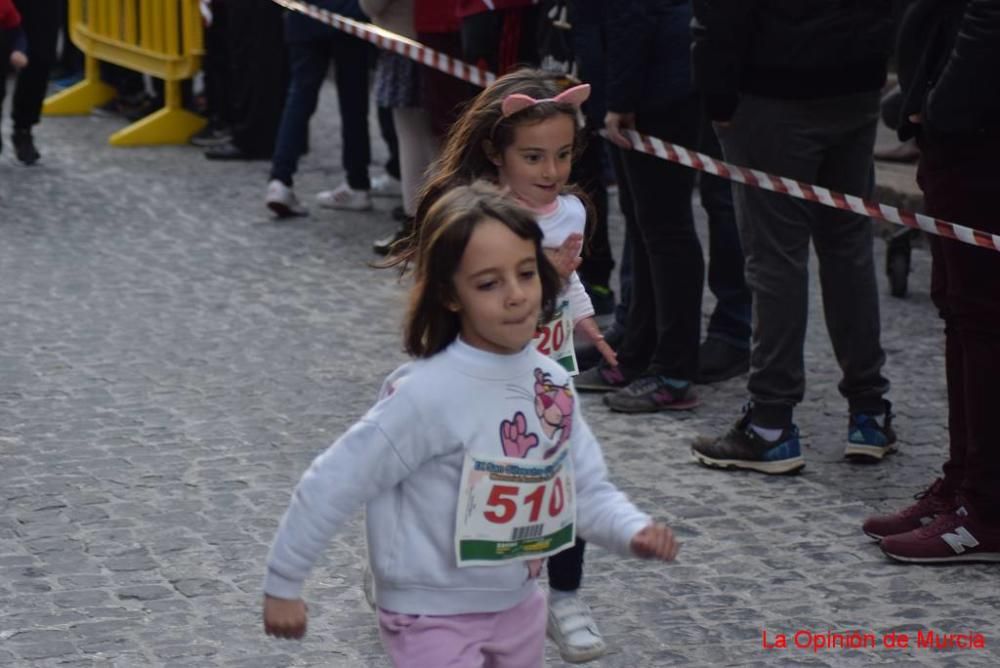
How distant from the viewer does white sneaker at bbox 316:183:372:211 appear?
10.0m

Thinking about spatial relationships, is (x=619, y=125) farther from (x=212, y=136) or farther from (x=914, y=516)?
(x=212, y=136)

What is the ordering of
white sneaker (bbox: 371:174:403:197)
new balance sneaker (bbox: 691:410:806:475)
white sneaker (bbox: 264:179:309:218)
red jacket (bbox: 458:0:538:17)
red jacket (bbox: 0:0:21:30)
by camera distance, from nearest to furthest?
new balance sneaker (bbox: 691:410:806:475) < red jacket (bbox: 458:0:538:17) < white sneaker (bbox: 264:179:309:218) < red jacket (bbox: 0:0:21:30) < white sneaker (bbox: 371:174:403:197)

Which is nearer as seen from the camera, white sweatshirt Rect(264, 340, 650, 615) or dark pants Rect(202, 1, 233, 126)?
white sweatshirt Rect(264, 340, 650, 615)

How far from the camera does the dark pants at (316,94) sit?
381 inches

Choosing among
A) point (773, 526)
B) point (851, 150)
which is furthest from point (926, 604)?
point (851, 150)

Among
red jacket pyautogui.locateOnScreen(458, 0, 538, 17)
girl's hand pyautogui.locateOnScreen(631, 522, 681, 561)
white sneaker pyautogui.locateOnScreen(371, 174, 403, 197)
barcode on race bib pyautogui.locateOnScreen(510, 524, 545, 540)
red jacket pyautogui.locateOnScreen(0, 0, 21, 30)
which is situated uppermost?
red jacket pyautogui.locateOnScreen(458, 0, 538, 17)

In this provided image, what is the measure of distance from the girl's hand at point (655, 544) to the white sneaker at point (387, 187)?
297 inches

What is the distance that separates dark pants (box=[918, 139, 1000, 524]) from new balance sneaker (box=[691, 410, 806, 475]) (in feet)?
2.62

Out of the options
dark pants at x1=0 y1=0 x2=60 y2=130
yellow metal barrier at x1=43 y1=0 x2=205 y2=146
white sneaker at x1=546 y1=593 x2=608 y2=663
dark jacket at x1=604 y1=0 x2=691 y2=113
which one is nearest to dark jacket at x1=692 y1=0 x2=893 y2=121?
dark jacket at x1=604 y1=0 x2=691 y2=113

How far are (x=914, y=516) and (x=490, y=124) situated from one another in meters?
1.78

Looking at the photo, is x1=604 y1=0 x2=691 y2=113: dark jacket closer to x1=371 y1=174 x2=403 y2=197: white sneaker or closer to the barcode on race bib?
the barcode on race bib

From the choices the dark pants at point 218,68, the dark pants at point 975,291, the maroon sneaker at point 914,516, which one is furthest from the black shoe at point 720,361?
the dark pants at point 218,68

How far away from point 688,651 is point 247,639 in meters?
1.03

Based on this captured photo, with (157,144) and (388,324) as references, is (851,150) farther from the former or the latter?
(157,144)
